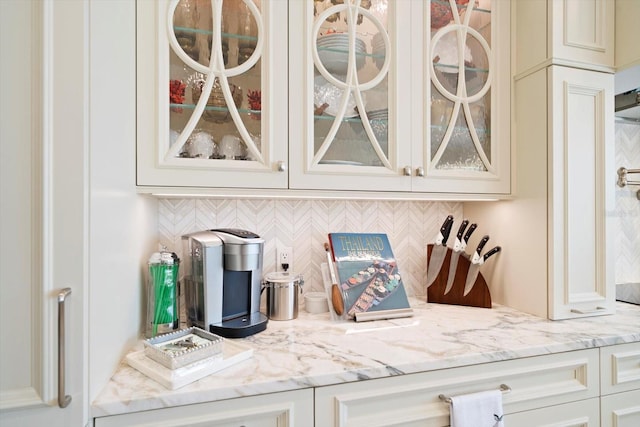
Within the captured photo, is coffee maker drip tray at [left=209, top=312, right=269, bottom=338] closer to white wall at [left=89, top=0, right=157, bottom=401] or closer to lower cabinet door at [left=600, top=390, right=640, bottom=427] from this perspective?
white wall at [left=89, top=0, right=157, bottom=401]

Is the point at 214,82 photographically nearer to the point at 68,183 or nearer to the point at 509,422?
the point at 68,183

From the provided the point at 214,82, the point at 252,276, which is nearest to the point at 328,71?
the point at 214,82

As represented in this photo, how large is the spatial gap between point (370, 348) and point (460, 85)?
3.64 ft

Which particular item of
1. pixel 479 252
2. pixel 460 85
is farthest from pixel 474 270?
pixel 460 85

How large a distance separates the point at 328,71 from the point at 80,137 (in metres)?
0.87

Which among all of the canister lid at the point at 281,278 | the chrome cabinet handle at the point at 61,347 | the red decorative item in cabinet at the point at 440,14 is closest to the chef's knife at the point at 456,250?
the canister lid at the point at 281,278

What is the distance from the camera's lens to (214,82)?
118 centimetres

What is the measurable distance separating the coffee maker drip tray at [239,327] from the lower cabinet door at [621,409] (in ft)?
3.95

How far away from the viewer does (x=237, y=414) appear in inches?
33.6

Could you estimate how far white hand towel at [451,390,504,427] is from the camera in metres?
0.99

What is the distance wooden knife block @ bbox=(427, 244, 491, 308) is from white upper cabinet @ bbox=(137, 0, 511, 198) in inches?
13.4

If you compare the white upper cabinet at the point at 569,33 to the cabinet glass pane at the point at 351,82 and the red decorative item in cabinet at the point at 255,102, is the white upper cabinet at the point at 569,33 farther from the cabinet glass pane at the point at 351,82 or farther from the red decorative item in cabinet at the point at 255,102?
the red decorative item in cabinet at the point at 255,102

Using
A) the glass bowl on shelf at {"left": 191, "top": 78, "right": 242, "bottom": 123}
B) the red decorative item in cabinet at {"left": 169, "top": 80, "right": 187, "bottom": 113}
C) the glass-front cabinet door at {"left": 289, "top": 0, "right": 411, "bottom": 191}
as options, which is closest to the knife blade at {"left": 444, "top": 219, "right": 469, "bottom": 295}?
the glass-front cabinet door at {"left": 289, "top": 0, "right": 411, "bottom": 191}

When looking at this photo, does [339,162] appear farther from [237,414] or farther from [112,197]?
[237,414]
